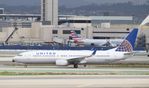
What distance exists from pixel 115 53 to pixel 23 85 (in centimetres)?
3753

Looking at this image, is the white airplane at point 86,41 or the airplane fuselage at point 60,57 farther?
the white airplane at point 86,41

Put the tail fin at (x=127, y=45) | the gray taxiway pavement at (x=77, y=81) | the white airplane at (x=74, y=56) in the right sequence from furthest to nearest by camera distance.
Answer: the tail fin at (x=127, y=45) → the white airplane at (x=74, y=56) → the gray taxiway pavement at (x=77, y=81)

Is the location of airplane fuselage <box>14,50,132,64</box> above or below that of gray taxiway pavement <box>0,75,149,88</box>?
above

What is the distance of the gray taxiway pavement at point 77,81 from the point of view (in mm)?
49156

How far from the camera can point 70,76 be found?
59.7 meters

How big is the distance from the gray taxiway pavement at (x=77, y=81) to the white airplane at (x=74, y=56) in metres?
22.4

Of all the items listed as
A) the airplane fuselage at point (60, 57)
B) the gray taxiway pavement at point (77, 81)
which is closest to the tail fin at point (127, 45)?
the airplane fuselage at point (60, 57)

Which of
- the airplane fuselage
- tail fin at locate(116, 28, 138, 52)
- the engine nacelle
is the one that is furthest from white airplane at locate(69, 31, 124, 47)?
the engine nacelle

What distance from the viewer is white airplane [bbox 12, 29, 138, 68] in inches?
3221

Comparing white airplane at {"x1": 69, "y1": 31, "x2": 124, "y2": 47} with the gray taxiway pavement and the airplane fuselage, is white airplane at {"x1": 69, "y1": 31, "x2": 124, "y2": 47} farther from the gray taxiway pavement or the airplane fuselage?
the gray taxiway pavement

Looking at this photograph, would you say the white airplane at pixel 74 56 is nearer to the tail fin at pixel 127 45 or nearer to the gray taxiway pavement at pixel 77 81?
the tail fin at pixel 127 45

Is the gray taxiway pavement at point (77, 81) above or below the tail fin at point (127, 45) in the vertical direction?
below

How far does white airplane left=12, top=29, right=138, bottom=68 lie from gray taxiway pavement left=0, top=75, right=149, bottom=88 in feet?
73.6

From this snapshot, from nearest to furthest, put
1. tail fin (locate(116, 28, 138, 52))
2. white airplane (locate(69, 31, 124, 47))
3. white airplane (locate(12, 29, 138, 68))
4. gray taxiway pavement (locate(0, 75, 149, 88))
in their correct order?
1. gray taxiway pavement (locate(0, 75, 149, 88))
2. white airplane (locate(12, 29, 138, 68))
3. tail fin (locate(116, 28, 138, 52))
4. white airplane (locate(69, 31, 124, 47))
